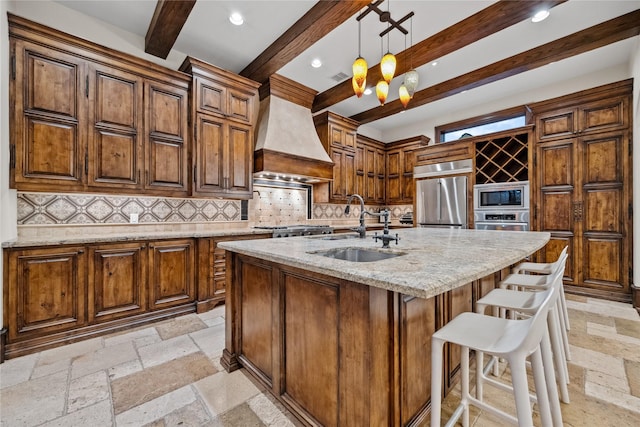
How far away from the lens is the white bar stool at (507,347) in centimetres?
89

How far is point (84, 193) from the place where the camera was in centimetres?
264

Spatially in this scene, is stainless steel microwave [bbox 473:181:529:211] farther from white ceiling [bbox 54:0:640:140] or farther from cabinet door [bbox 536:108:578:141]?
white ceiling [bbox 54:0:640:140]

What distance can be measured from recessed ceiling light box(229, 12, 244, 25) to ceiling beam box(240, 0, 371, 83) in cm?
46

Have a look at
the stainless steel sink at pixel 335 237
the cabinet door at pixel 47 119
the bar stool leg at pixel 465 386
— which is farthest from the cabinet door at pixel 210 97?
the bar stool leg at pixel 465 386

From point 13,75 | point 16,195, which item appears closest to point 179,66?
point 13,75

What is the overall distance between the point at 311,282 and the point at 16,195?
118 inches

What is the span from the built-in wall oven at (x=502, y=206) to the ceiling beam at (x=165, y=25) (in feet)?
15.3

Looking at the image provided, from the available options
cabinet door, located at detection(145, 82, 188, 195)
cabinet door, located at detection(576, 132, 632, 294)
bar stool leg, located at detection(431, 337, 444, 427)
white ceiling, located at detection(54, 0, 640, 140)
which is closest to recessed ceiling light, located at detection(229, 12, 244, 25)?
white ceiling, located at detection(54, 0, 640, 140)

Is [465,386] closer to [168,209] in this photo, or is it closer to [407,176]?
[168,209]

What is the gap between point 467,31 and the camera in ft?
9.03

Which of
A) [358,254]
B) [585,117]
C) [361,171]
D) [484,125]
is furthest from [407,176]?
[358,254]

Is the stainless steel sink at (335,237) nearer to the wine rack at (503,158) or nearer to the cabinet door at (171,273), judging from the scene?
the cabinet door at (171,273)

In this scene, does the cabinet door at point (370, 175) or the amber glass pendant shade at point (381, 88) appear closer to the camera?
the amber glass pendant shade at point (381, 88)

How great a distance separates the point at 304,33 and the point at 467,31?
5.55 feet
